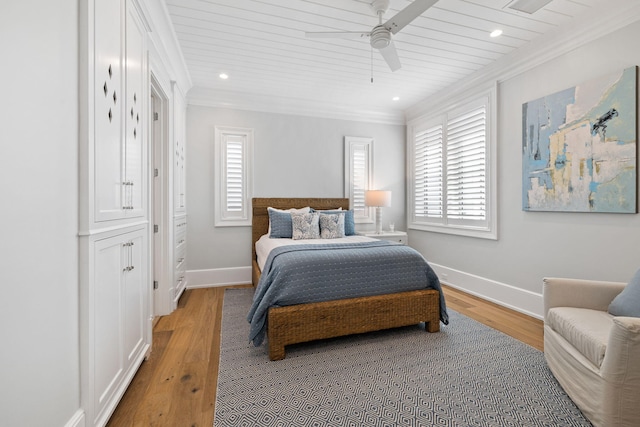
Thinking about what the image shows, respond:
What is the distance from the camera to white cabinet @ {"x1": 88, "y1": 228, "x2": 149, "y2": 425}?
139cm

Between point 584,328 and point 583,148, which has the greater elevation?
point 583,148

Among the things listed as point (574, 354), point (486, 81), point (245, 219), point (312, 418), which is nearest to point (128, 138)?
point (312, 418)

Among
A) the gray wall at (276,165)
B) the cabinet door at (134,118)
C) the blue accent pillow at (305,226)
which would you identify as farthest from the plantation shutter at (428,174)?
the cabinet door at (134,118)

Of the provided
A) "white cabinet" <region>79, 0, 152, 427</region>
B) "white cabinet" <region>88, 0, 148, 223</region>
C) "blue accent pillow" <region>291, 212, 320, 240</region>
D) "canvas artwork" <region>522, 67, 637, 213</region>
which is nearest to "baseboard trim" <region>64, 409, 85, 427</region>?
"white cabinet" <region>79, 0, 152, 427</region>

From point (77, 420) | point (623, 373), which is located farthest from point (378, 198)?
point (77, 420)

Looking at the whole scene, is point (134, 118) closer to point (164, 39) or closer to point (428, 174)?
point (164, 39)

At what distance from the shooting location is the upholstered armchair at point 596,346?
1.35 metres

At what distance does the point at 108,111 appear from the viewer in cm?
158

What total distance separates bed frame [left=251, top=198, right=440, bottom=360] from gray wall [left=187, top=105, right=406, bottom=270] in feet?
7.49

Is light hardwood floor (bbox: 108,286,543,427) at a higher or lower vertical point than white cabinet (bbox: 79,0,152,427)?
lower

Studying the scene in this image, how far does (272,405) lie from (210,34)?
306 cm

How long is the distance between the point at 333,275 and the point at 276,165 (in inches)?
98.8

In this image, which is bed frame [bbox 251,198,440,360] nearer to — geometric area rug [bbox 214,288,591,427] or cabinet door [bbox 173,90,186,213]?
geometric area rug [bbox 214,288,591,427]

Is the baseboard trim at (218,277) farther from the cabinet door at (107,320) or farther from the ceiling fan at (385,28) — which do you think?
the ceiling fan at (385,28)
